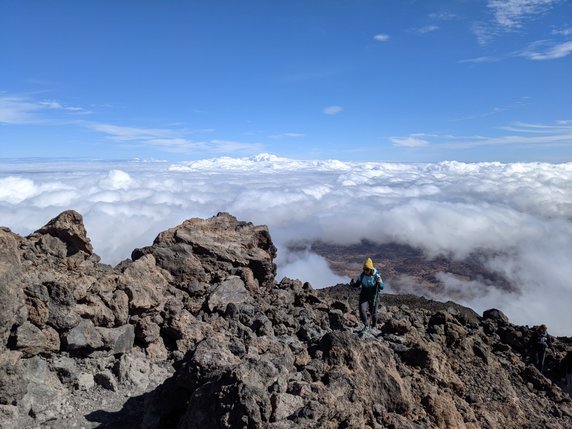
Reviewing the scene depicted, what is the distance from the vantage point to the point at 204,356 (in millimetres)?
8406

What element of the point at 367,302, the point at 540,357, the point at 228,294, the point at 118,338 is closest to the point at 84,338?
the point at 118,338

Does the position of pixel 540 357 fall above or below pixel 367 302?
below

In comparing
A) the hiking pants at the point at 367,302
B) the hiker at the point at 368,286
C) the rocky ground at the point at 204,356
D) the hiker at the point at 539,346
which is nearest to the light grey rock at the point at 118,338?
the rocky ground at the point at 204,356

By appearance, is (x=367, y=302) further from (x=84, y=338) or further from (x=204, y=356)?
(x=84, y=338)

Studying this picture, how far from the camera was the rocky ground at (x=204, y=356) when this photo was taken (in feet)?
24.0

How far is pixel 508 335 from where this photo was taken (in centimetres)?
2522

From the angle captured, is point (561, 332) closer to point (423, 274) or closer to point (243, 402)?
point (423, 274)

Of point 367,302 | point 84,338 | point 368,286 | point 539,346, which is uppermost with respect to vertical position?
point 368,286

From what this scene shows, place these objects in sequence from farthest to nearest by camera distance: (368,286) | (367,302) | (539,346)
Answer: (539,346) < (367,302) < (368,286)

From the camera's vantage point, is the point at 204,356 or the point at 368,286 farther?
the point at 368,286

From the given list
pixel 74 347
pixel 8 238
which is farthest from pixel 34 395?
pixel 8 238

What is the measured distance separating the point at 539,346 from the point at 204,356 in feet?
Result: 71.7

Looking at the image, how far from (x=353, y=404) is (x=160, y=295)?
9.12 meters

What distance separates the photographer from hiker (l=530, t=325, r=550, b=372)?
22.9m
